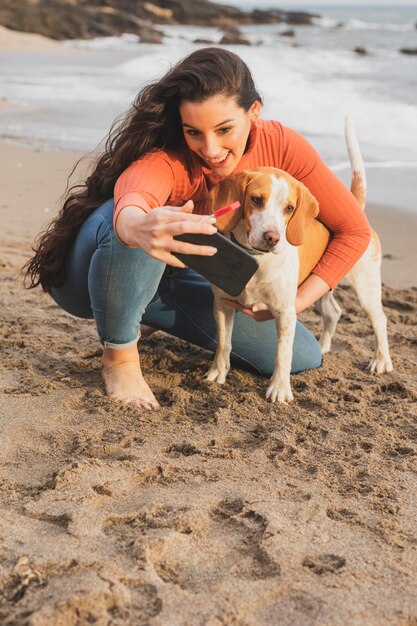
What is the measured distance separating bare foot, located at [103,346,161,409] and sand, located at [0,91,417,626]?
0.21ft

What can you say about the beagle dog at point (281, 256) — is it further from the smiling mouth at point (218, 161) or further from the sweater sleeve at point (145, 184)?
the sweater sleeve at point (145, 184)

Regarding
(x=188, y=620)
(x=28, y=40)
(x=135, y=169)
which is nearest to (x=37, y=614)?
(x=188, y=620)

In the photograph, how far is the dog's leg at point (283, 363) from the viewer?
323cm

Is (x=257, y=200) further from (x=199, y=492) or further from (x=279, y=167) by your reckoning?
(x=199, y=492)

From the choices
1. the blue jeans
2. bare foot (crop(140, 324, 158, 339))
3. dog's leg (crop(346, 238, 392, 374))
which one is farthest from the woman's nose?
bare foot (crop(140, 324, 158, 339))

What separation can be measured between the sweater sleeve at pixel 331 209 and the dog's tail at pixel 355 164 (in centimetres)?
24

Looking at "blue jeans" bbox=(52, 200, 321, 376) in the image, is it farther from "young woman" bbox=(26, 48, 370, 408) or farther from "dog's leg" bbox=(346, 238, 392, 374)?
"dog's leg" bbox=(346, 238, 392, 374)

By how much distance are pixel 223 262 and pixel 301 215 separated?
47 centimetres

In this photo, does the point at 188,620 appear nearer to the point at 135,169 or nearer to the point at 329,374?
the point at 135,169

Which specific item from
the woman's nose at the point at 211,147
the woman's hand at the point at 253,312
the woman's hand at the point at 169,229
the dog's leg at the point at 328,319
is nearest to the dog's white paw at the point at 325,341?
the dog's leg at the point at 328,319

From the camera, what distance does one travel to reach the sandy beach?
191 cm

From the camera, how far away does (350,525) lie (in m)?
2.29

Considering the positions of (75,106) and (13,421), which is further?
(75,106)

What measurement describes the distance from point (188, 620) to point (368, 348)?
2405 mm
